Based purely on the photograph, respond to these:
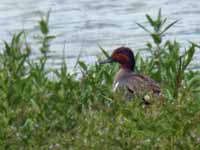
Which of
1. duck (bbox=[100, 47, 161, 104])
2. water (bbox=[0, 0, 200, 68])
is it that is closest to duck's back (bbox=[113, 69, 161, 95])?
duck (bbox=[100, 47, 161, 104])

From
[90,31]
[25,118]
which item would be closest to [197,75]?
[25,118]

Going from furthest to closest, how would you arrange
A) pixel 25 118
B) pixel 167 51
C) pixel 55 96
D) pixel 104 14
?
pixel 104 14, pixel 167 51, pixel 55 96, pixel 25 118

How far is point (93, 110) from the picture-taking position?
8188 millimetres

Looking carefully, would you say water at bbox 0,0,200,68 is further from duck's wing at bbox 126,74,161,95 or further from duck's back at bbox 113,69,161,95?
duck's wing at bbox 126,74,161,95

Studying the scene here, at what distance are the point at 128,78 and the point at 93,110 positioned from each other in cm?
178

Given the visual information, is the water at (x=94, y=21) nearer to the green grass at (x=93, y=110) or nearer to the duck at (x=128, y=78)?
the duck at (x=128, y=78)

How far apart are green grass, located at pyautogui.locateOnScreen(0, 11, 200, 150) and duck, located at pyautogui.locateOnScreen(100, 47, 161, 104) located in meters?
0.10

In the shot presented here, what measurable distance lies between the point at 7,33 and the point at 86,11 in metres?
1.89

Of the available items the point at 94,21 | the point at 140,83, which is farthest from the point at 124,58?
the point at 94,21

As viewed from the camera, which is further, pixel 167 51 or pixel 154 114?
pixel 167 51

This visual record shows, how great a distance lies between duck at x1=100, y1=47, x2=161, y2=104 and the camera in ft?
29.0

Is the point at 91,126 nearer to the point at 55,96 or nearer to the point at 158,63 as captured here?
the point at 55,96

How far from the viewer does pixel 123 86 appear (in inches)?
376

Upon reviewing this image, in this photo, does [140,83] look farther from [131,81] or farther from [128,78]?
[128,78]
